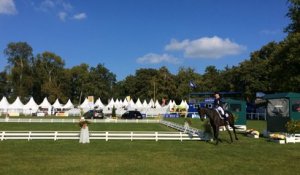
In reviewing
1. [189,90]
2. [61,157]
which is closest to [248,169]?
[61,157]

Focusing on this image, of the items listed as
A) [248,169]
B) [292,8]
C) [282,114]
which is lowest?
[248,169]

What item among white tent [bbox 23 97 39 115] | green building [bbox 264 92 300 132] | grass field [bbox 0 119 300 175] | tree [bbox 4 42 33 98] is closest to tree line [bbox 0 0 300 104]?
tree [bbox 4 42 33 98]

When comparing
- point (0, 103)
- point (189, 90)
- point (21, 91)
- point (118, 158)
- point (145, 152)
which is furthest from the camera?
point (189, 90)

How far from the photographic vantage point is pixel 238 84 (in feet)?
271

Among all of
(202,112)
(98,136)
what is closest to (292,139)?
(202,112)

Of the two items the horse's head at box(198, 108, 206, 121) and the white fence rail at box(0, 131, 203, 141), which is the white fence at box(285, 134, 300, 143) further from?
the white fence rail at box(0, 131, 203, 141)

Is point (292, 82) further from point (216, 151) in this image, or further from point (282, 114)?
point (216, 151)

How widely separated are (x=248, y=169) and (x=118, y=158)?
5.13 metres

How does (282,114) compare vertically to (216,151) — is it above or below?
above

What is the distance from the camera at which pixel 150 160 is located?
1478 centimetres

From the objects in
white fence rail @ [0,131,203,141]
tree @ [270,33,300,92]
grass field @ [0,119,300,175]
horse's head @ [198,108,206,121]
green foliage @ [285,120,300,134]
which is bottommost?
grass field @ [0,119,300,175]

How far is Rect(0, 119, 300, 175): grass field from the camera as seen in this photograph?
41.2ft

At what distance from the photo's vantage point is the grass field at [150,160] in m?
12.6

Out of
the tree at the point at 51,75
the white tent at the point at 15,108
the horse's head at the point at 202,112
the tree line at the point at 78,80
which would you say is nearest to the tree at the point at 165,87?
the tree line at the point at 78,80
